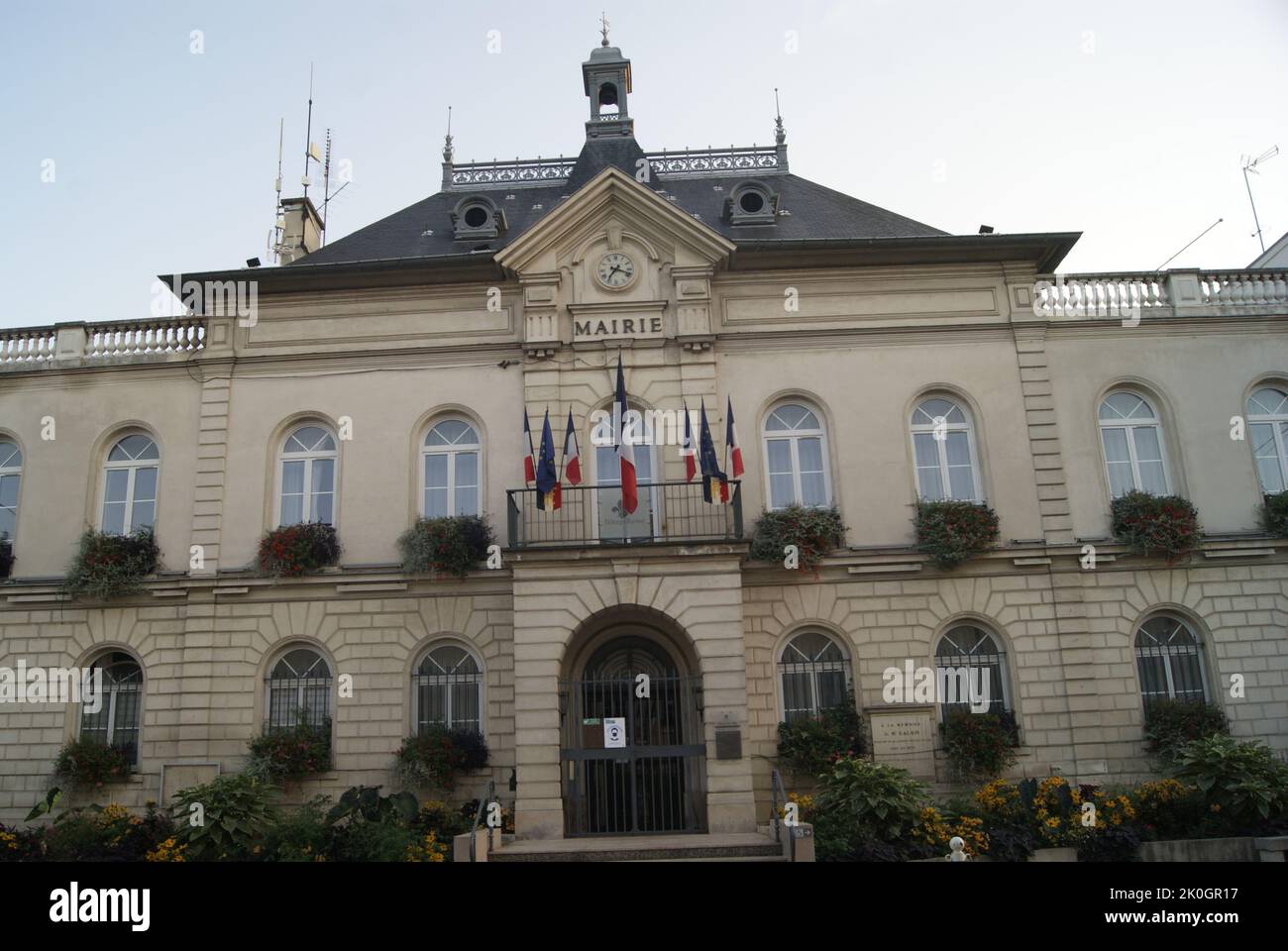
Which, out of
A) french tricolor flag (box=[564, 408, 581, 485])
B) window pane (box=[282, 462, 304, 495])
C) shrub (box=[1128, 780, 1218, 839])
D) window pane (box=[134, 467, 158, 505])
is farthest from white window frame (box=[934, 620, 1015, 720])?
window pane (box=[134, 467, 158, 505])

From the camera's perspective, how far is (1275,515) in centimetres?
1669

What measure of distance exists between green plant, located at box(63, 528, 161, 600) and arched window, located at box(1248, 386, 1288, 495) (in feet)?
61.9

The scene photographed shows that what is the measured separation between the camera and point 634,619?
16.2 metres

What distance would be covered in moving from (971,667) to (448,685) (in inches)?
333

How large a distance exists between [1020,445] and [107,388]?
52.5 feet

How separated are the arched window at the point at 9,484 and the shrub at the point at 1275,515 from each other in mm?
21325

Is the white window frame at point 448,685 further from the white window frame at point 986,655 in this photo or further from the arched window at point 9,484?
the arched window at point 9,484

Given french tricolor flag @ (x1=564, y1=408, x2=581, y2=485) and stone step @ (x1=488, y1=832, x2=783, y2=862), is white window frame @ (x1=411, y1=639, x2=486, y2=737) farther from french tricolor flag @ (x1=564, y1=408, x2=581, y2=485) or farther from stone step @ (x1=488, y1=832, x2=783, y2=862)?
french tricolor flag @ (x1=564, y1=408, x2=581, y2=485)

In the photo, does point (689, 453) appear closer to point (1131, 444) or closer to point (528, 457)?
point (528, 457)

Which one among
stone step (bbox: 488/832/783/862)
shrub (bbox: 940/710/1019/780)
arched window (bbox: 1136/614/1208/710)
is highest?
arched window (bbox: 1136/614/1208/710)

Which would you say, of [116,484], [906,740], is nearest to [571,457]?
[906,740]

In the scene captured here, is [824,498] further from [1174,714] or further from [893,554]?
[1174,714]

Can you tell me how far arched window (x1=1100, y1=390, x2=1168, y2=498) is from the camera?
17.2 metres

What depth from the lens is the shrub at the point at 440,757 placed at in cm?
1525
